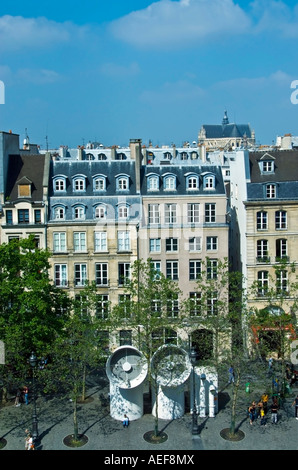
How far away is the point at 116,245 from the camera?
50.2 metres

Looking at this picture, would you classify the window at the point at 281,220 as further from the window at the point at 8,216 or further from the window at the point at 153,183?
the window at the point at 8,216

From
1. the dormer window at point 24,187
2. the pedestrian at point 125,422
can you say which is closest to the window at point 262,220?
the dormer window at point 24,187

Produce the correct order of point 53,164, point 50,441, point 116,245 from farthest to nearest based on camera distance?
point 53,164 < point 116,245 < point 50,441

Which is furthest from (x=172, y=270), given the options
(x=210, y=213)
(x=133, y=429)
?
(x=133, y=429)

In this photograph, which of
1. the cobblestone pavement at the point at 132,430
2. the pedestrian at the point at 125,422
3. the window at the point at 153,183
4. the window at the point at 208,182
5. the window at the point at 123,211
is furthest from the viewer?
the window at the point at 153,183

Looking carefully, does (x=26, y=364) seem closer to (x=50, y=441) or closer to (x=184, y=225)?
(x=50, y=441)

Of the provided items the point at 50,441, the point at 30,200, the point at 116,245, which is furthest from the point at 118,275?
the point at 50,441

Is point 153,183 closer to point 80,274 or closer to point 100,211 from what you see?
point 100,211

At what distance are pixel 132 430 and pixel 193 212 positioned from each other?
21014mm

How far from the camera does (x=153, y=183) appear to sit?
5178 cm

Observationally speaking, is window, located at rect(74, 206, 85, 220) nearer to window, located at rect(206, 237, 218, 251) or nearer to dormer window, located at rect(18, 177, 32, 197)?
dormer window, located at rect(18, 177, 32, 197)

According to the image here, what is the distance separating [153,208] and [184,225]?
10.8 ft

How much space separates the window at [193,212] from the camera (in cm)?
5056

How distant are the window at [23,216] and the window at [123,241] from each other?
8781mm
